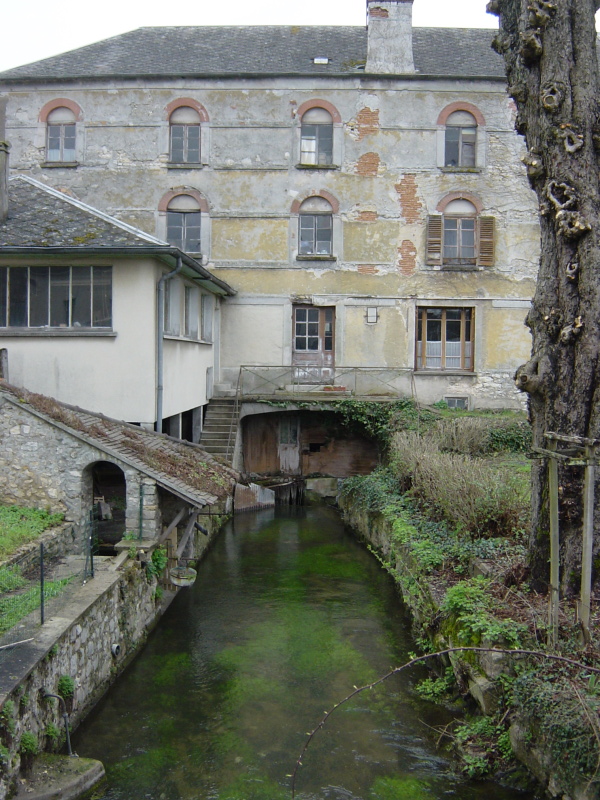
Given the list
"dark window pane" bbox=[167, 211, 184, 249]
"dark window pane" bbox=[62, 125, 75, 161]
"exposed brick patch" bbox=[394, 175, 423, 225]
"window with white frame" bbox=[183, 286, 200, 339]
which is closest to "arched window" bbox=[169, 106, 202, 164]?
"dark window pane" bbox=[167, 211, 184, 249]

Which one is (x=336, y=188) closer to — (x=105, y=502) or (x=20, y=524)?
(x=105, y=502)

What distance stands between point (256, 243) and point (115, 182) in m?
4.51

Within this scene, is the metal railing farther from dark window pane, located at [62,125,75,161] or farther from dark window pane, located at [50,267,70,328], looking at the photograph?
dark window pane, located at [62,125,75,161]

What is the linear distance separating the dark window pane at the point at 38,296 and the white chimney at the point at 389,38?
12.7 metres

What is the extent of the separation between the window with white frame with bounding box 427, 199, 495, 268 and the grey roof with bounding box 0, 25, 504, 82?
3.92 metres

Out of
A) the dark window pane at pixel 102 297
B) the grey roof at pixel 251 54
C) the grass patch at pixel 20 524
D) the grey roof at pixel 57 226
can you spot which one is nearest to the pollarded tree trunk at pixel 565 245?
the grass patch at pixel 20 524

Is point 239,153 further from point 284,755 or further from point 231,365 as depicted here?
point 284,755

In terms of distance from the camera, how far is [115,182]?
813 inches

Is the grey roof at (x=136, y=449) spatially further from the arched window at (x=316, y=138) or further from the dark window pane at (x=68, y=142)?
the arched window at (x=316, y=138)

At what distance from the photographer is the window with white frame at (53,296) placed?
13.2 metres

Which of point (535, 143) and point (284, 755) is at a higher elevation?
point (535, 143)

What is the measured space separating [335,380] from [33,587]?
13310 millimetres

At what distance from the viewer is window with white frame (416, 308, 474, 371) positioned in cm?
2128

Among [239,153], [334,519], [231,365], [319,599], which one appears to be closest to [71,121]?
[239,153]
